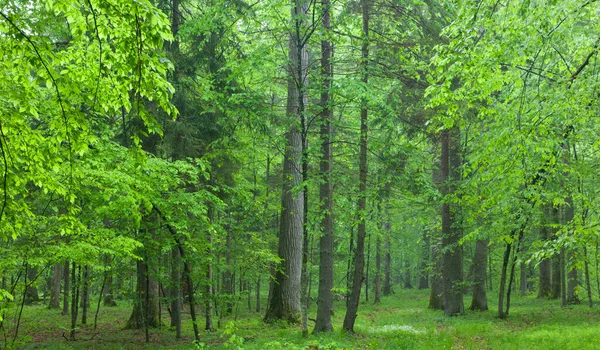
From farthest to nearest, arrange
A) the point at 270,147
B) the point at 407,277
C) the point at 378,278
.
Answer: the point at 407,277
the point at 378,278
the point at 270,147

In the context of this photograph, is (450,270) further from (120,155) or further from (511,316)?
(120,155)

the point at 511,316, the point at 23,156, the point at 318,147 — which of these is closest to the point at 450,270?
the point at 511,316

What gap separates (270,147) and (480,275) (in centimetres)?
990

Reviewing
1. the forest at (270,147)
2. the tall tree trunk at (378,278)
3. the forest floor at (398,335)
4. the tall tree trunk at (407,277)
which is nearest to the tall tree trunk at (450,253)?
the forest at (270,147)

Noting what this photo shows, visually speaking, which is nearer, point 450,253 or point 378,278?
point 450,253

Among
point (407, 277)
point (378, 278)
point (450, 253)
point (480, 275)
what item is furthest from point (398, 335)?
point (407, 277)

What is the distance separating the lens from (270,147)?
12.3m

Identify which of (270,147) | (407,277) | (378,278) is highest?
(270,147)

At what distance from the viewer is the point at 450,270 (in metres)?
15.7

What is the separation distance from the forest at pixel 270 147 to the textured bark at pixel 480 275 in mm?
78

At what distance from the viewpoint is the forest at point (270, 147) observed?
17.7 ft

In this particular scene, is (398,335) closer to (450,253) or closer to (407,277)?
(450,253)

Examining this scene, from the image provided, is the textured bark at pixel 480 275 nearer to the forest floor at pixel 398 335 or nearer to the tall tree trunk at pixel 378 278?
the forest floor at pixel 398 335

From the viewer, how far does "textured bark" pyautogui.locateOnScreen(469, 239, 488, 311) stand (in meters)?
16.9
